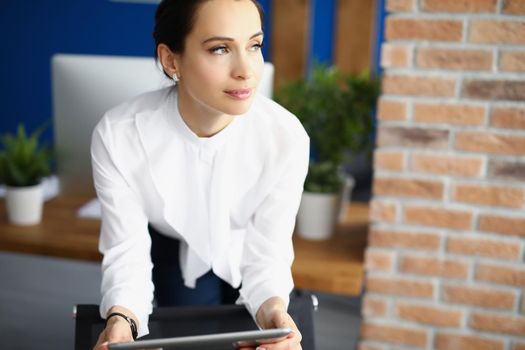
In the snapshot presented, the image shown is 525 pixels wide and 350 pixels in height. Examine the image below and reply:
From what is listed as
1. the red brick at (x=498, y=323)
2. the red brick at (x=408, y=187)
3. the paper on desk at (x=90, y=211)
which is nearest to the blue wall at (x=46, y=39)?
the paper on desk at (x=90, y=211)

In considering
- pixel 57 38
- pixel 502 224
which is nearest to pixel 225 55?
pixel 502 224

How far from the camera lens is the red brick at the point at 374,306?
1818 millimetres

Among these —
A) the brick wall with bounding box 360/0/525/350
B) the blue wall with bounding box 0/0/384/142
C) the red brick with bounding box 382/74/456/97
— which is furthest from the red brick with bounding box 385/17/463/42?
the blue wall with bounding box 0/0/384/142

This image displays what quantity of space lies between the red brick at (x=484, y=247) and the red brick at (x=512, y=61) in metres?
0.48

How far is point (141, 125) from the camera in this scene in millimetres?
1213

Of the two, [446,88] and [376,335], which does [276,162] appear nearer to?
[446,88]

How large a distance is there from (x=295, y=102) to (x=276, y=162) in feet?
1.87

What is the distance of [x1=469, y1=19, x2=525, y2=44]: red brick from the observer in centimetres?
153

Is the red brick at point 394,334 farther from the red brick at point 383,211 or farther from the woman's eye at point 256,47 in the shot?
the woman's eye at point 256,47

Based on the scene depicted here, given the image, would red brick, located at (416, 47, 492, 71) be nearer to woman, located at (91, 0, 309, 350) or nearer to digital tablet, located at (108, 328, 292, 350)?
woman, located at (91, 0, 309, 350)

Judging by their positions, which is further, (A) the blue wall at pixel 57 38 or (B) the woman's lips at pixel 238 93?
(A) the blue wall at pixel 57 38

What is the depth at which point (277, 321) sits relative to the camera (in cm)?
110

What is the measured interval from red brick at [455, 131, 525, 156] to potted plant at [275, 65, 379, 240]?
0.91 ft

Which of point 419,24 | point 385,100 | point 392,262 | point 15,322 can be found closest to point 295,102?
point 385,100
